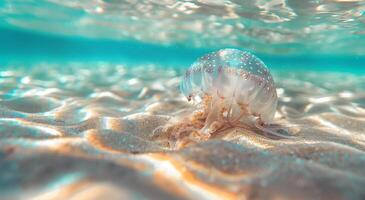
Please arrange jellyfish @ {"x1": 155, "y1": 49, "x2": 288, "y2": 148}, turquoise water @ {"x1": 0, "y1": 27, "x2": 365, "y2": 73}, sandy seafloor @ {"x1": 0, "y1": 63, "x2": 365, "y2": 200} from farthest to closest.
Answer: turquoise water @ {"x1": 0, "y1": 27, "x2": 365, "y2": 73} → jellyfish @ {"x1": 155, "y1": 49, "x2": 288, "y2": 148} → sandy seafloor @ {"x1": 0, "y1": 63, "x2": 365, "y2": 200}

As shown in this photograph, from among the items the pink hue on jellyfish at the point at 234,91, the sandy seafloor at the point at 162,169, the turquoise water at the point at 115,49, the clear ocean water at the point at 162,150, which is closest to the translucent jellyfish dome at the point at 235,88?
the pink hue on jellyfish at the point at 234,91

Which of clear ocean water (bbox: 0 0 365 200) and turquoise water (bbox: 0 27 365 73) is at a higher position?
clear ocean water (bbox: 0 0 365 200)

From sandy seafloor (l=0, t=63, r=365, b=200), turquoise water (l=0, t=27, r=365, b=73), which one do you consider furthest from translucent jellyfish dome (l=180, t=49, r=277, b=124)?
turquoise water (l=0, t=27, r=365, b=73)

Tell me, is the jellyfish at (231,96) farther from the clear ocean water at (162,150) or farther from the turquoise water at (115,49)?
the turquoise water at (115,49)

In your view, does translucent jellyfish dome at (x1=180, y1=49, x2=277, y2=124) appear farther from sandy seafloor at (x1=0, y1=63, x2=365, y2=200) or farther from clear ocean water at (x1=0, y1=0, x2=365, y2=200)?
sandy seafloor at (x1=0, y1=63, x2=365, y2=200)

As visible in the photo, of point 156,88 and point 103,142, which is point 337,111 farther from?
point 103,142

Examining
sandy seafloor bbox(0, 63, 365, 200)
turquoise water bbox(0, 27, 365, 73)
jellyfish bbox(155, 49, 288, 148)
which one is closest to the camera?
sandy seafloor bbox(0, 63, 365, 200)

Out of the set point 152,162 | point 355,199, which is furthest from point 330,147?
point 152,162

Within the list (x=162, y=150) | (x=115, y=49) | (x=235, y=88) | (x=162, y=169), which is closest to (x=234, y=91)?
(x=235, y=88)
